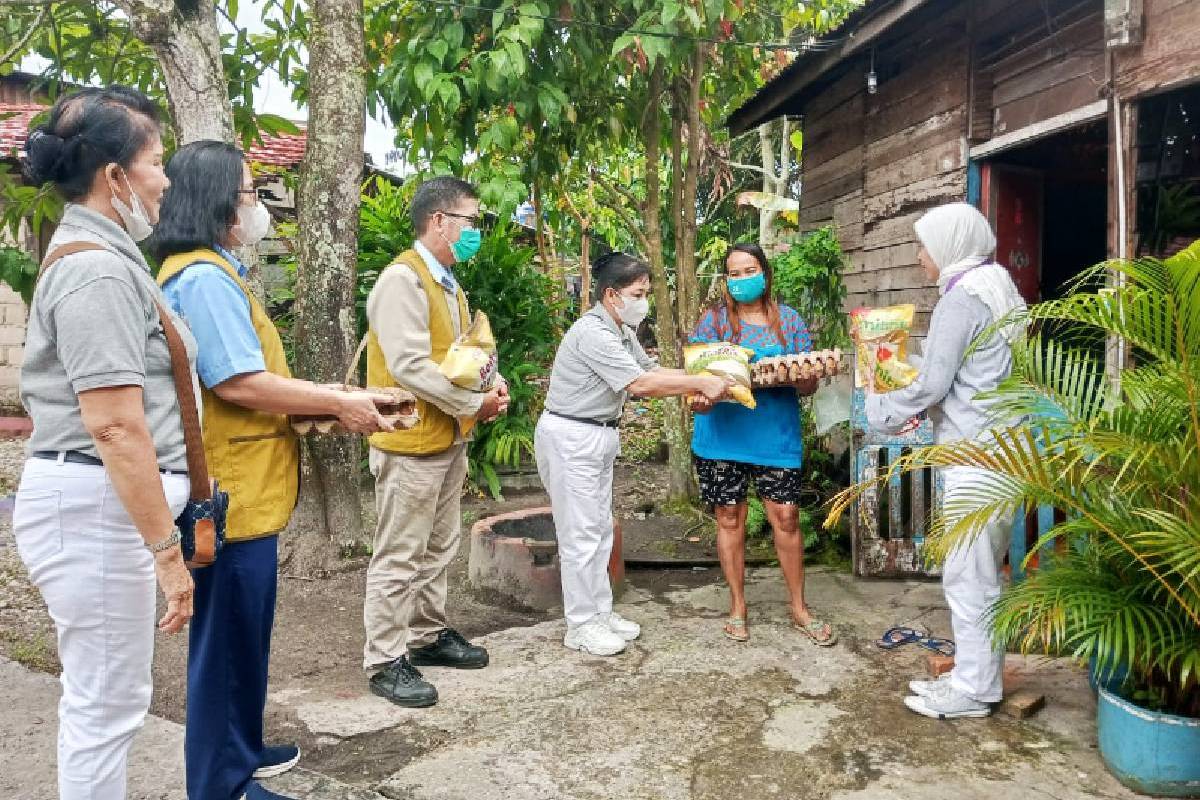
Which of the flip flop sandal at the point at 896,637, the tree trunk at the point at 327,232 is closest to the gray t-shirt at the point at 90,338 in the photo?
the tree trunk at the point at 327,232

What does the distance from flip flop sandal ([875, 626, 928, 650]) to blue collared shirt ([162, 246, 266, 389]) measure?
2.97 m

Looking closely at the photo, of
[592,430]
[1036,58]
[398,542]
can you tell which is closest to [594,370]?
[592,430]

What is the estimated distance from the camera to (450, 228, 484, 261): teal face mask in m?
3.68

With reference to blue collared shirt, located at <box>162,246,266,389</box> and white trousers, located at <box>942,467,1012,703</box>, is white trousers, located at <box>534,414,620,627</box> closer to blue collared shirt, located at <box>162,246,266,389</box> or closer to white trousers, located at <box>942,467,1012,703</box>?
white trousers, located at <box>942,467,1012,703</box>

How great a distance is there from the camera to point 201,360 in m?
2.44

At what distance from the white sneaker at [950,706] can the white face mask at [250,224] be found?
9.09 feet

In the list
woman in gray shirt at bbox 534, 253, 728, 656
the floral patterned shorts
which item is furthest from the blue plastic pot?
woman in gray shirt at bbox 534, 253, 728, 656

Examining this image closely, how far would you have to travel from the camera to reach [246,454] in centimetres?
256

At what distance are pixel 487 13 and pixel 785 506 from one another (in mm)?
3430

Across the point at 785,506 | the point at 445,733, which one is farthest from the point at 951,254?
the point at 445,733

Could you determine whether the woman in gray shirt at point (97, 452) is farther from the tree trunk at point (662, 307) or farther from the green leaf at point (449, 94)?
the tree trunk at point (662, 307)

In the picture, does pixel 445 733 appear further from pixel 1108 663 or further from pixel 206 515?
pixel 1108 663

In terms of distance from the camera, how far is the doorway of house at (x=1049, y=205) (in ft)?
17.1

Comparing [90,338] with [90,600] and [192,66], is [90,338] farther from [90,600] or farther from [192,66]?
[192,66]
